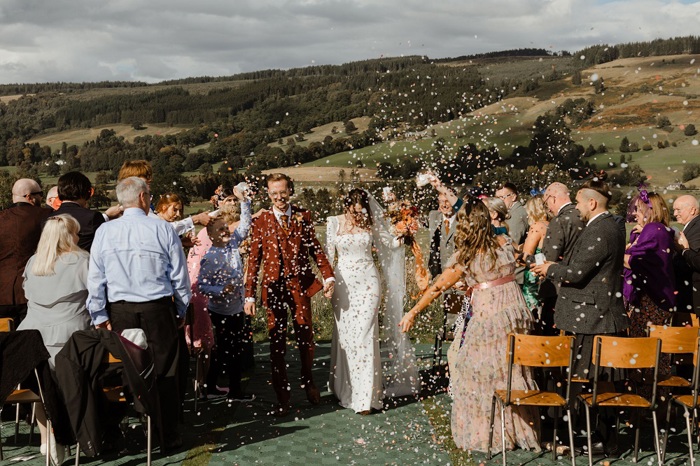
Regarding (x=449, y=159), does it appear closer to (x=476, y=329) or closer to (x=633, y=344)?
(x=476, y=329)

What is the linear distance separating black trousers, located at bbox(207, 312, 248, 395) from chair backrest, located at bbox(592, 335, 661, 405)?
12.5 ft

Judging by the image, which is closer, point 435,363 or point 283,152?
point 435,363

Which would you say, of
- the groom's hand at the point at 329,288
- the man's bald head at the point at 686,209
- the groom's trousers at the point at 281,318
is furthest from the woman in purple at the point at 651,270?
the groom's trousers at the point at 281,318

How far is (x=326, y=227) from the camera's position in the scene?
7207 millimetres

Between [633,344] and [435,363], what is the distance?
151 inches

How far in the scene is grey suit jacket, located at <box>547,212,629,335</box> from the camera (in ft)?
17.5

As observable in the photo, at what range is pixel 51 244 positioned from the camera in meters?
5.48

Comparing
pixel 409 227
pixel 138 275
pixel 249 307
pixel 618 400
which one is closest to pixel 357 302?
pixel 409 227

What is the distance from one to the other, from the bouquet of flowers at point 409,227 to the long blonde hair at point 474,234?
1656 millimetres

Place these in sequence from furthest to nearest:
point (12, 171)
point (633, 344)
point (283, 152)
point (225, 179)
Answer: point (12, 171) → point (225, 179) → point (283, 152) → point (633, 344)

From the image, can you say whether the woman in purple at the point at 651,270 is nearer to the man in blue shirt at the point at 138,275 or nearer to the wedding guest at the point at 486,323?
the wedding guest at the point at 486,323

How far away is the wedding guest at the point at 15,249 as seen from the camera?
6574 millimetres

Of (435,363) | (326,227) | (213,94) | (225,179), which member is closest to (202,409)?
(326,227)

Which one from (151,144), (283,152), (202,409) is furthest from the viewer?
(151,144)
